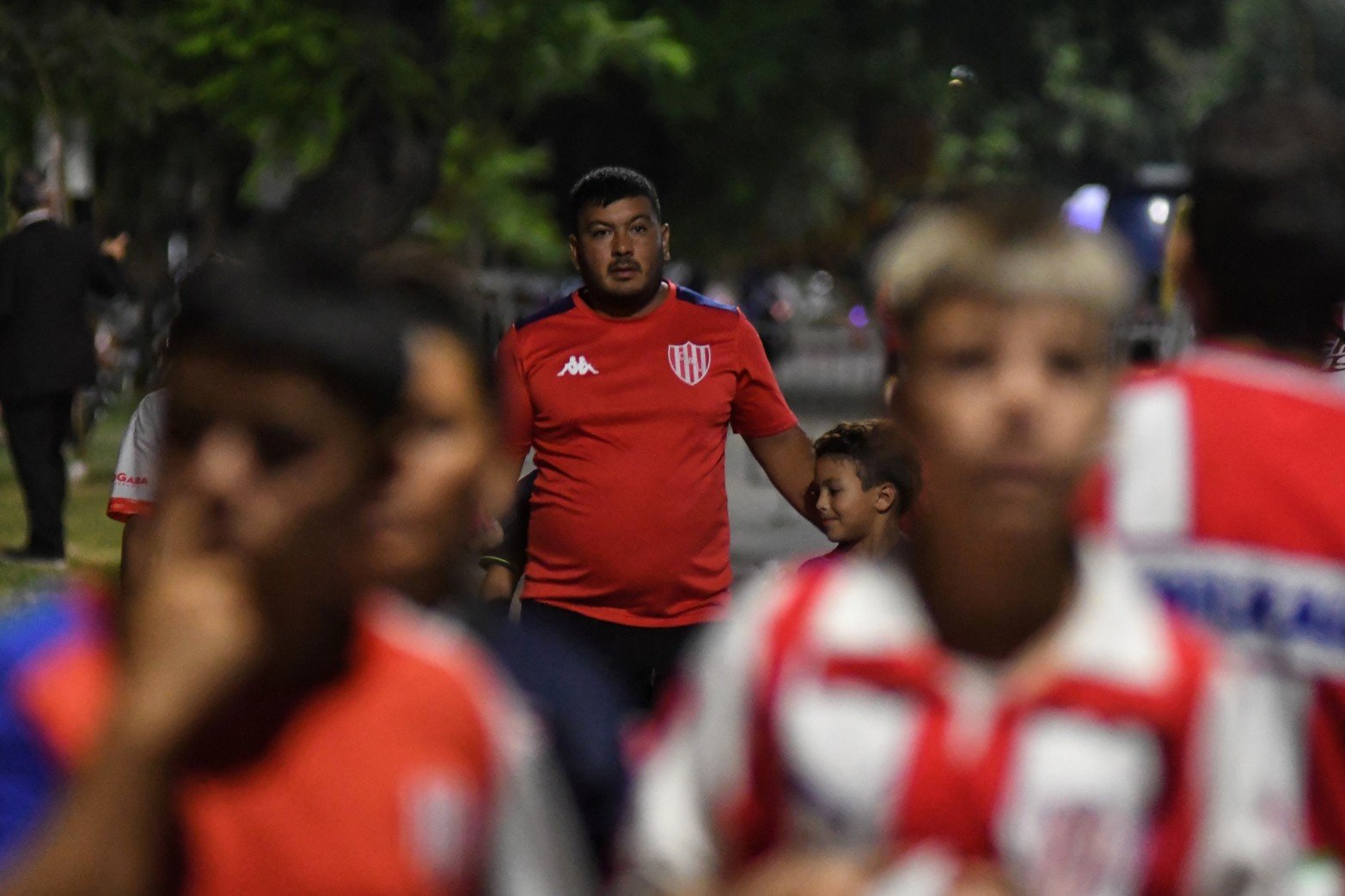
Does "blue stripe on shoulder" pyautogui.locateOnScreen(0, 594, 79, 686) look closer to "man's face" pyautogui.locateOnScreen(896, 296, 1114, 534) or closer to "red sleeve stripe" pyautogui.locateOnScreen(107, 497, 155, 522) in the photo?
"man's face" pyautogui.locateOnScreen(896, 296, 1114, 534)

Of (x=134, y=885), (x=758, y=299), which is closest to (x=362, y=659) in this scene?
(x=134, y=885)

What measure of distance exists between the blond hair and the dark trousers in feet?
35.4

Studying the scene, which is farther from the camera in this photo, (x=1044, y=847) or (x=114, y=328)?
(x=114, y=328)

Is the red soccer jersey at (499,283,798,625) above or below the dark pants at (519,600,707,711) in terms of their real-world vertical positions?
above

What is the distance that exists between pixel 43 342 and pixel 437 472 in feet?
35.6

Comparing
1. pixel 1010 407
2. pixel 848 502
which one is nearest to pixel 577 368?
pixel 848 502

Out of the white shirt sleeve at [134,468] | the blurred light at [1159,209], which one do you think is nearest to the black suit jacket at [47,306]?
the white shirt sleeve at [134,468]

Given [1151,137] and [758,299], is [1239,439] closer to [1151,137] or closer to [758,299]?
[758,299]

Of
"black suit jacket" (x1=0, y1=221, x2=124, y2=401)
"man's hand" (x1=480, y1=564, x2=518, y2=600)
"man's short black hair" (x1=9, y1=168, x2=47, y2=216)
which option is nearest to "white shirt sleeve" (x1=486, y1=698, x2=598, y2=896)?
"man's hand" (x1=480, y1=564, x2=518, y2=600)

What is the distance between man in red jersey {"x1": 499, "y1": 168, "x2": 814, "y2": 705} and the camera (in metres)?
5.96

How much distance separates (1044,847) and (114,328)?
26.8 meters

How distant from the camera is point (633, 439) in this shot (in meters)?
6.01

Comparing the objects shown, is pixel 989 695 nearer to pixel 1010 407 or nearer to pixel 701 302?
pixel 1010 407

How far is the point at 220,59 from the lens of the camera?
60.2 ft
